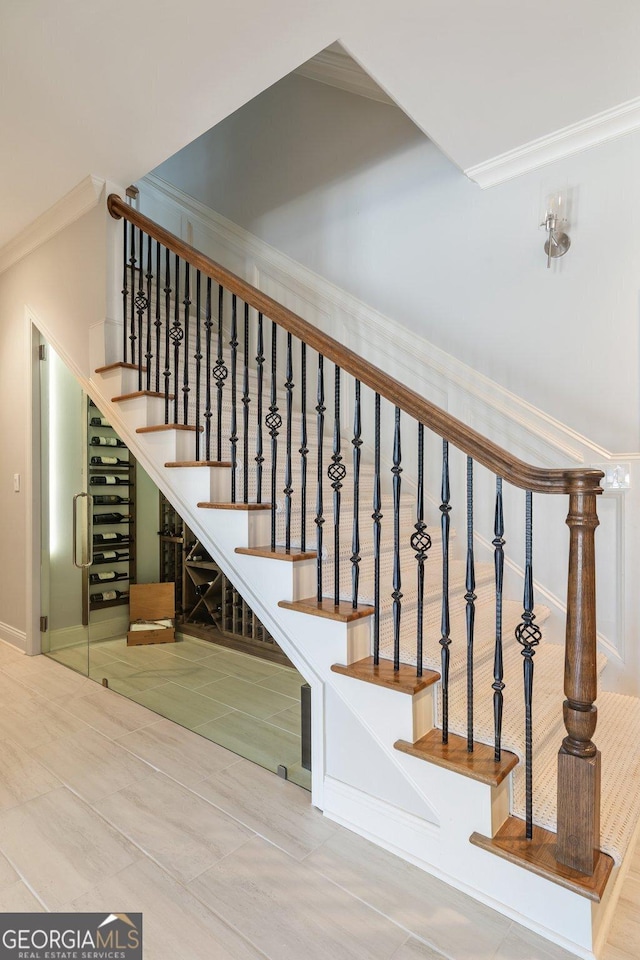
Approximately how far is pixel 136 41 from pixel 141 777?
9.31 ft

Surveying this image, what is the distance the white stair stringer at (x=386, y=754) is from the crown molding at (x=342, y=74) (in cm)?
250

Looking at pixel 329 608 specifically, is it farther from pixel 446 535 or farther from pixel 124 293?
pixel 124 293

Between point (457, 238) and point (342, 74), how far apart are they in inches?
53.4

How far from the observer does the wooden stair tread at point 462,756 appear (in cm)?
149

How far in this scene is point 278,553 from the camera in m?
2.04

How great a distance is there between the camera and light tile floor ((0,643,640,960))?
4.55 ft

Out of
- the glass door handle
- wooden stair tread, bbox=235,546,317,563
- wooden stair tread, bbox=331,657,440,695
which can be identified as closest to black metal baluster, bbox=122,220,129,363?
the glass door handle

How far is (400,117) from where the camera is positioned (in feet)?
10.3

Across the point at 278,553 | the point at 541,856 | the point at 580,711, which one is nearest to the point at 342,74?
the point at 278,553

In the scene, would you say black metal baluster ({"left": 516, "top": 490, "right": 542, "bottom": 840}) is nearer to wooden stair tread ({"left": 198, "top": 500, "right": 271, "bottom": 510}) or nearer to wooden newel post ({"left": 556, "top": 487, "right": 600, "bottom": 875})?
wooden newel post ({"left": 556, "top": 487, "right": 600, "bottom": 875})

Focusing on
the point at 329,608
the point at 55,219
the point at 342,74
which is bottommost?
the point at 329,608

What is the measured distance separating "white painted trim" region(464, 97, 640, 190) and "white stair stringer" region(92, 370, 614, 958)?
206 cm

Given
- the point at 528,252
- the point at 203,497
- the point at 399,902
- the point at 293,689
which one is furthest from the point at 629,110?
the point at 399,902

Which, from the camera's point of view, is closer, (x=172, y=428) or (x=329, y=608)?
(x=329, y=608)
